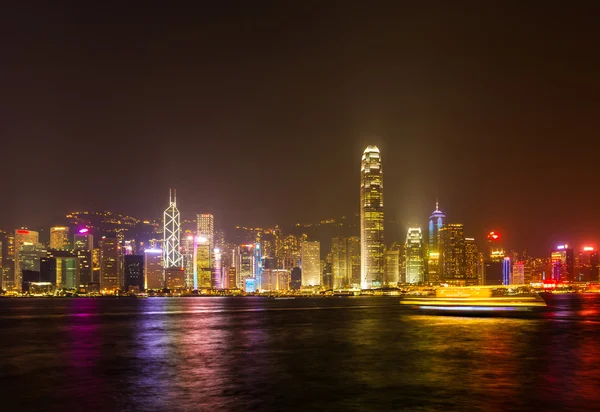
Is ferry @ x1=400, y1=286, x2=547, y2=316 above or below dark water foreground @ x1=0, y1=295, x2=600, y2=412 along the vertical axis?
below

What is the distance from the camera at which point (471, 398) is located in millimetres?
29859

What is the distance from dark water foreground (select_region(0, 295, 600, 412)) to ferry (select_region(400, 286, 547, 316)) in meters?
50.1

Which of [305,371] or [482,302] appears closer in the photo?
[305,371]

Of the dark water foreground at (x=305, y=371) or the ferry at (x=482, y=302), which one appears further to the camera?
the ferry at (x=482, y=302)

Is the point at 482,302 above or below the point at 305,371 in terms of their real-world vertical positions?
below

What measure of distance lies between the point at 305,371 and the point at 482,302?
83560 mm

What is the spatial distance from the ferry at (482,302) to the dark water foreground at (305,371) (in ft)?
164

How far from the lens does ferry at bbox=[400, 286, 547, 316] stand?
383 feet

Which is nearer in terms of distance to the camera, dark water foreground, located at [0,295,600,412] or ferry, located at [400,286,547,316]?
dark water foreground, located at [0,295,600,412]

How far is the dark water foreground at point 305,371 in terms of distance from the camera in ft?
97.4

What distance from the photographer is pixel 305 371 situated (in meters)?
39.8

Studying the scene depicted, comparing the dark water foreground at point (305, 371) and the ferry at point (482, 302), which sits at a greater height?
the dark water foreground at point (305, 371)

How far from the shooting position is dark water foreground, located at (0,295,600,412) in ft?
97.4

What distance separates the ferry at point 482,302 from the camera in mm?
116625
